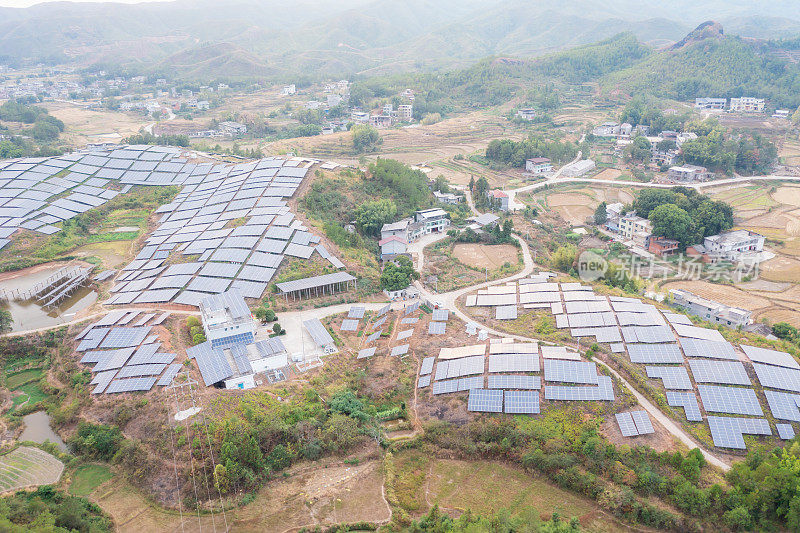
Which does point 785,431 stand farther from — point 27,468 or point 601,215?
point 27,468

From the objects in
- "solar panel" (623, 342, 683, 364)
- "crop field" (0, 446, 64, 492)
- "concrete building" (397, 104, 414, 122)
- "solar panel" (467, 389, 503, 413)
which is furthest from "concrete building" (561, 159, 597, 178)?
"crop field" (0, 446, 64, 492)

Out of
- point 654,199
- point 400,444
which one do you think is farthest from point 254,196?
point 654,199

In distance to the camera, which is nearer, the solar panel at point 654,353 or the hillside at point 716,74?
the solar panel at point 654,353


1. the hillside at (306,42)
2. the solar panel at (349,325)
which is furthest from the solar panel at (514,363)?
the hillside at (306,42)

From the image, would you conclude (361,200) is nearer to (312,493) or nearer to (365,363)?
(365,363)

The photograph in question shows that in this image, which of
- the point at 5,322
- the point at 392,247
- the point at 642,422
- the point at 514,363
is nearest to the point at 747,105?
the point at 392,247

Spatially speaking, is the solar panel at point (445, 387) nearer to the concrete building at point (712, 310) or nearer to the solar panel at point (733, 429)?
the solar panel at point (733, 429)
